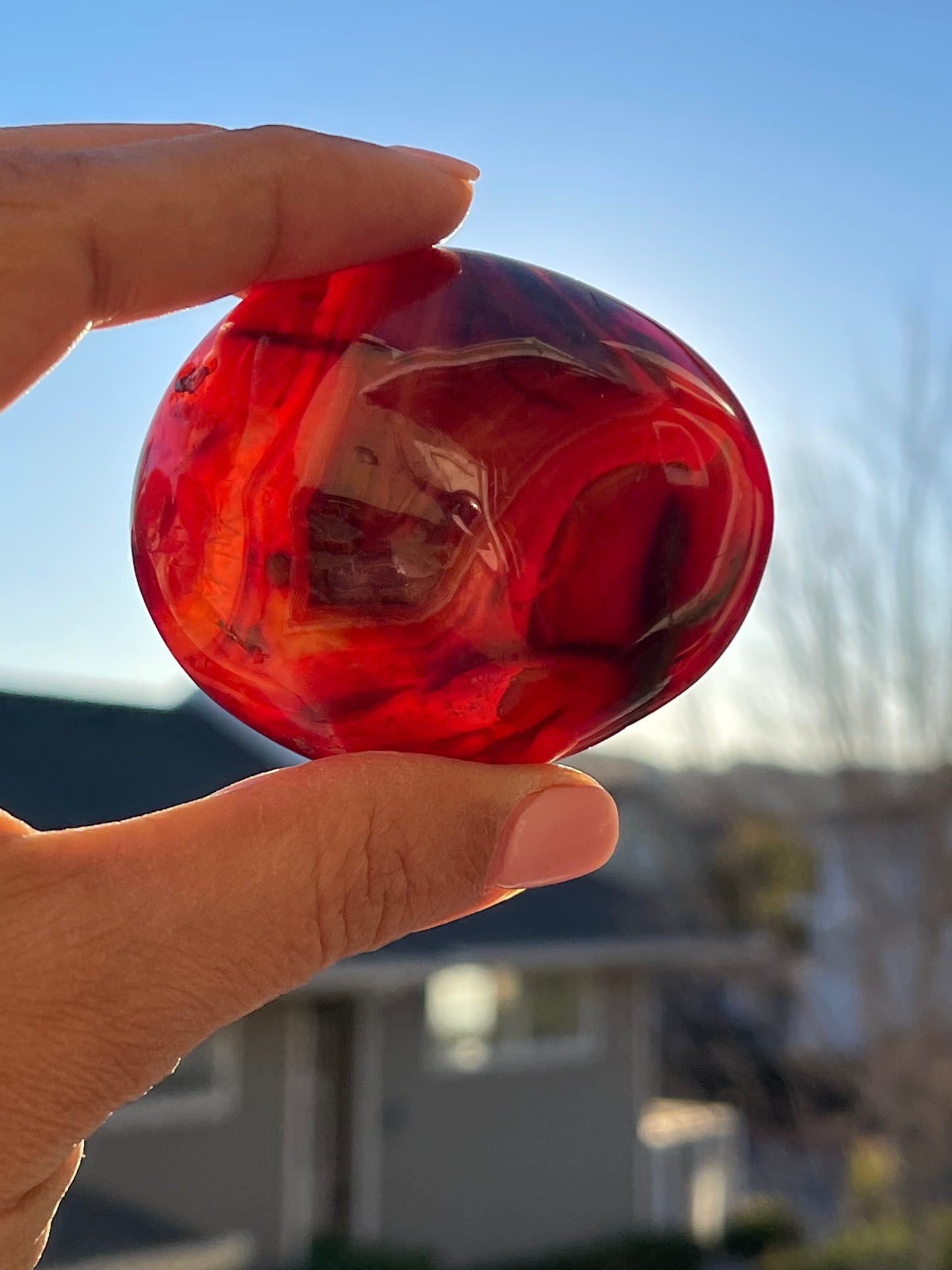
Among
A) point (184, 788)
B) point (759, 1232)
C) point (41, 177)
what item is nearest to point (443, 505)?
point (41, 177)

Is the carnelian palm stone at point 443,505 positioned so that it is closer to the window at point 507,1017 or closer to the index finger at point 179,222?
the index finger at point 179,222

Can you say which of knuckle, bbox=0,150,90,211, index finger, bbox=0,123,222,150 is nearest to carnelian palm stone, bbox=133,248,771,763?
knuckle, bbox=0,150,90,211

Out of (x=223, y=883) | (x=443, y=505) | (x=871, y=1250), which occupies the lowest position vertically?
(x=871, y=1250)

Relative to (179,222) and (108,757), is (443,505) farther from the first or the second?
(108,757)

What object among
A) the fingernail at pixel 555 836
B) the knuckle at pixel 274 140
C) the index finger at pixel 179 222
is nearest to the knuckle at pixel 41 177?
the index finger at pixel 179 222

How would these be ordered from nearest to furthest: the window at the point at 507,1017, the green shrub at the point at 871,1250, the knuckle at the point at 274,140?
the knuckle at the point at 274,140, the green shrub at the point at 871,1250, the window at the point at 507,1017

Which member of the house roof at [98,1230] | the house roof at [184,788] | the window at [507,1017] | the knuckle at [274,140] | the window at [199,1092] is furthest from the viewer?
the window at [507,1017]

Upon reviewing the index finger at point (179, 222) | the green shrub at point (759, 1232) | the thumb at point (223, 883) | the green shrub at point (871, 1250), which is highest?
the index finger at point (179, 222)

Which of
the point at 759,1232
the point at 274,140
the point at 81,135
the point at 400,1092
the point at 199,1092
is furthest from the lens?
the point at 759,1232
